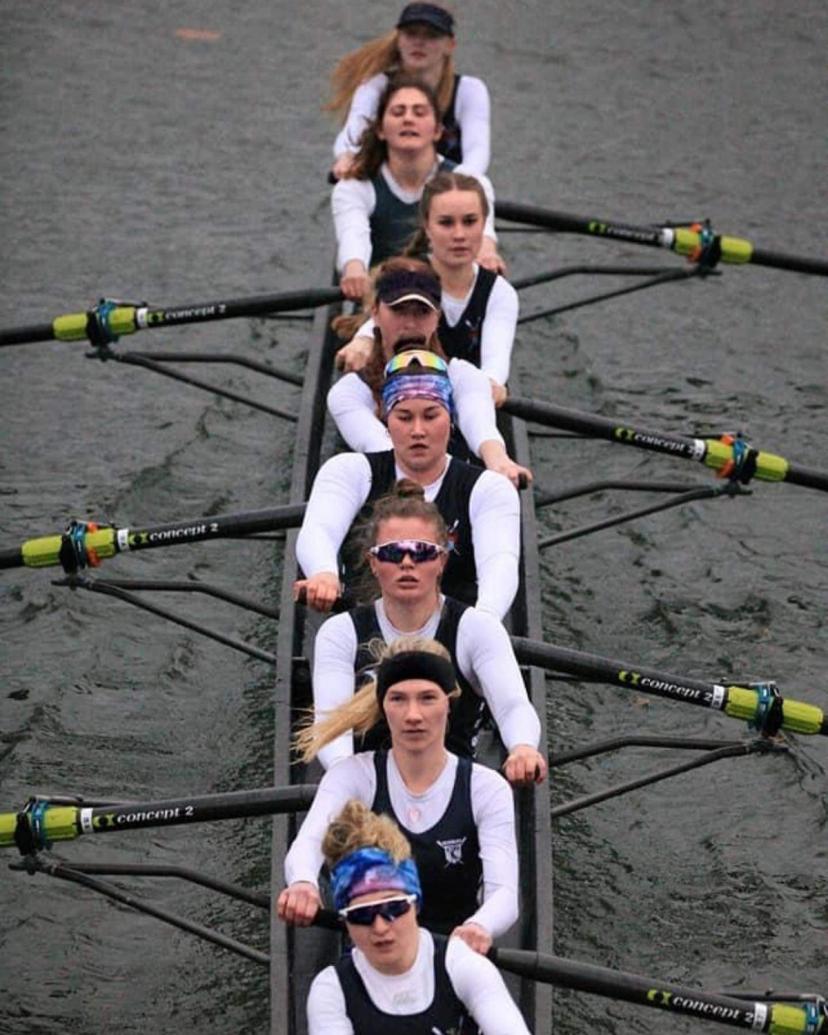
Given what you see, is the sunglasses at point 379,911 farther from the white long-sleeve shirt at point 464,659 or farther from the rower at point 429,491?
the rower at point 429,491

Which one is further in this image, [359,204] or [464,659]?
[359,204]

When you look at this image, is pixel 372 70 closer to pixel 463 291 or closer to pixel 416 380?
pixel 463 291

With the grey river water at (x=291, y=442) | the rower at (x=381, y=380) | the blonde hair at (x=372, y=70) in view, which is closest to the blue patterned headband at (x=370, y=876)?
the grey river water at (x=291, y=442)

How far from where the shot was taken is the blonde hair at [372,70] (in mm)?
12102

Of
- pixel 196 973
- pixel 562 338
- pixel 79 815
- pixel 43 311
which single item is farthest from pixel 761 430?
pixel 79 815

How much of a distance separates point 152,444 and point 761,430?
366 centimetres

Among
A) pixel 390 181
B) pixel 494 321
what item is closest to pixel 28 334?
pixel 390 181

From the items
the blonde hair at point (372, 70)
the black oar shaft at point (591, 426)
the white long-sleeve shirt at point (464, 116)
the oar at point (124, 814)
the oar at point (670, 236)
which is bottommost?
the oar at point (124, 814)

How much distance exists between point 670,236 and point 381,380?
11.2 ft

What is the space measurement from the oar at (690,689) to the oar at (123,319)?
3261 millimetres

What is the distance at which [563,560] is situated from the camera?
12.0m

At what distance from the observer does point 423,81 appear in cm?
1191

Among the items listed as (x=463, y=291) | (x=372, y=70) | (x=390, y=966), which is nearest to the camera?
(x=390, y=966)

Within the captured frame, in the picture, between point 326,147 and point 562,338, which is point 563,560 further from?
point 326,147
